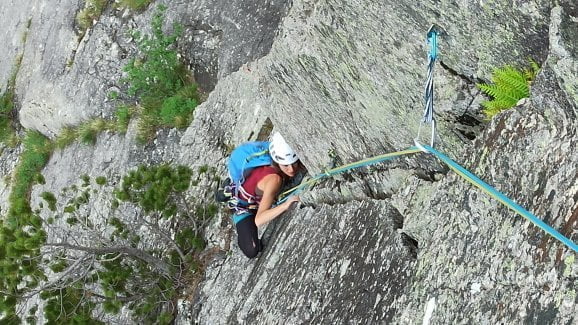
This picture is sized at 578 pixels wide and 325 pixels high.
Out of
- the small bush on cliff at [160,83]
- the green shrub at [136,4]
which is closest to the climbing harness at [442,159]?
the small bush on cliff at [160,83]

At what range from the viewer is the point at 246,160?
7574mm

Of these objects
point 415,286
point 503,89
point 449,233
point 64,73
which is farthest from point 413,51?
point 64,73

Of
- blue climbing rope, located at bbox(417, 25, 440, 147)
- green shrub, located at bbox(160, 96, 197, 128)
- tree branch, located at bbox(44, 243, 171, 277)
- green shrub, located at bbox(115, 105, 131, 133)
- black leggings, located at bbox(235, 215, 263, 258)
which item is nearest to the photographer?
blue climbing rope, located at bbox(417, 25, 440, 147)

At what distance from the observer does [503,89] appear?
12.6 feet

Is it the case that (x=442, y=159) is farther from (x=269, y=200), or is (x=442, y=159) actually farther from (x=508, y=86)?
(x=269, y=200)

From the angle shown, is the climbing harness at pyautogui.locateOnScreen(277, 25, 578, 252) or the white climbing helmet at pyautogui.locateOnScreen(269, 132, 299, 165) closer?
the climbing harness at pyautogui.locateOnScreen(277, 25, 578, 252)

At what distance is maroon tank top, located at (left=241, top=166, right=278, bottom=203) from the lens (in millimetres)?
7434

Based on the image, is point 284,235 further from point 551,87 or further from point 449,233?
point 551,87

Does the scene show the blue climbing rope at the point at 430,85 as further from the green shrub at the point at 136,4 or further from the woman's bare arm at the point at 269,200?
the green shrub at the point at 136,4

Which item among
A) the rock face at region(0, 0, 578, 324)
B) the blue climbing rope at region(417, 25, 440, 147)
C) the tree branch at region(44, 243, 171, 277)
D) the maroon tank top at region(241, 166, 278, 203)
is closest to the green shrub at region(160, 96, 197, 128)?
the rock face at region(0, 0, 578, 324)

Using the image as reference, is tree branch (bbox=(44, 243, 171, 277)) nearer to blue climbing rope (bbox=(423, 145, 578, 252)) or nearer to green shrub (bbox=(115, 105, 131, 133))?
green shrub (bbox=(115, 105, 131, 133))

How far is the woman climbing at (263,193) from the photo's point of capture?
23.7ft

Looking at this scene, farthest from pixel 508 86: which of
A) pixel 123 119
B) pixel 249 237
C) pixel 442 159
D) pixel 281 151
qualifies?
pixel 123 119

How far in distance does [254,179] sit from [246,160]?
10.3 inches
